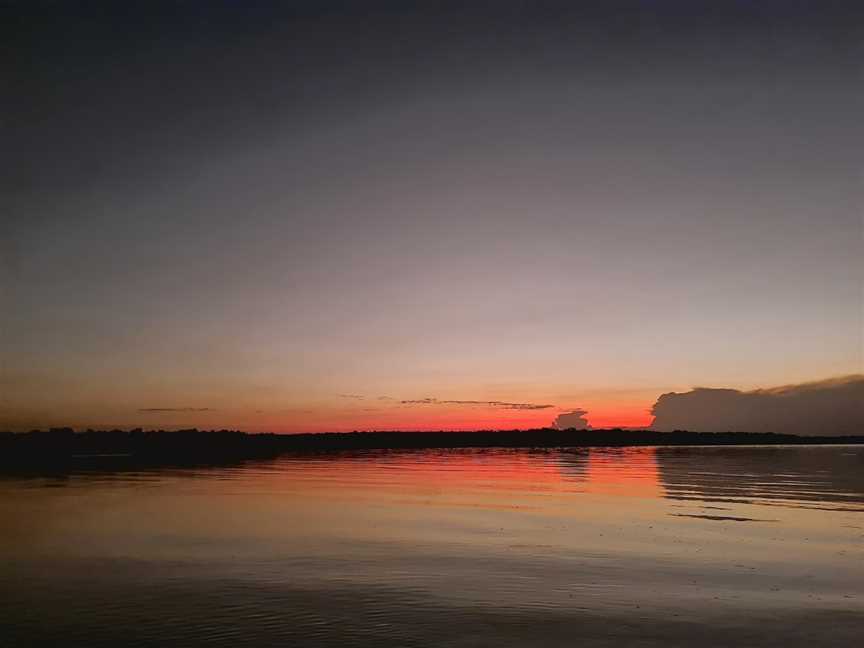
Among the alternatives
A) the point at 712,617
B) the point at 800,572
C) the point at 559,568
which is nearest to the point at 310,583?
the point at 559,568

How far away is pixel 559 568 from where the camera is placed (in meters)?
23.8

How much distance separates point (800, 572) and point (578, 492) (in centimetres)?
2857

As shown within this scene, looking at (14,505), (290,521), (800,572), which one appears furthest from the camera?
(14,505)

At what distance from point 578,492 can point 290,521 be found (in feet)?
79.0

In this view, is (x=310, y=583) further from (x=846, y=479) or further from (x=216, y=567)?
(x=846, y=479)

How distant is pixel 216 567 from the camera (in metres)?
24.7

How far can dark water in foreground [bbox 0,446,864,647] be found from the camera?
16844mm

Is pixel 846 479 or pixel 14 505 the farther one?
pixel 846 479

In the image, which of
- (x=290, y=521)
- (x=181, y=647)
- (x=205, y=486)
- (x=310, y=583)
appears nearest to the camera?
(x=181, y=647)

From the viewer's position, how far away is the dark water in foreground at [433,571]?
16.8 m

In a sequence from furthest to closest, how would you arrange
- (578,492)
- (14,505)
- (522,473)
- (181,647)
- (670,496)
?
(522,473)
(578,492)
(670,496)
(14,505)
(181,647)

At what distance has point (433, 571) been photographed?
2362cm

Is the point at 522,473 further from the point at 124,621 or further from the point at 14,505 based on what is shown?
the point at 124,621

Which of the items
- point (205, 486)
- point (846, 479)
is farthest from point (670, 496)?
point (205, 486)
